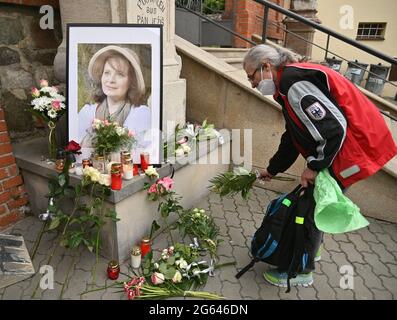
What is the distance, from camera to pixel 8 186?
276 cm

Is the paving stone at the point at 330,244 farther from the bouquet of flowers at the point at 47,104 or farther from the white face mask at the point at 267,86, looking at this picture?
the bouquet of flowers at the point at 47,104

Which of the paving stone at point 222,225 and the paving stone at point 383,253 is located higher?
the paving stone at point 222,225

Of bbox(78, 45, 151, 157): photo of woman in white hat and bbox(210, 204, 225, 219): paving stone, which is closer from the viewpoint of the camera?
bbox(78, 45, 151, 157): photo of woman in white hat

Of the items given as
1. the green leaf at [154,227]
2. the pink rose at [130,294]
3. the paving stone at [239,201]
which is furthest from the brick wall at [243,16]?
the pink rose at [130,294]

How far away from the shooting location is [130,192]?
93.3 inches

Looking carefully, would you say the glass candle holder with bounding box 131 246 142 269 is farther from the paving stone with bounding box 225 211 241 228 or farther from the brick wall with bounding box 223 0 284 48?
the brick wall with bounding box 223 0 284 48

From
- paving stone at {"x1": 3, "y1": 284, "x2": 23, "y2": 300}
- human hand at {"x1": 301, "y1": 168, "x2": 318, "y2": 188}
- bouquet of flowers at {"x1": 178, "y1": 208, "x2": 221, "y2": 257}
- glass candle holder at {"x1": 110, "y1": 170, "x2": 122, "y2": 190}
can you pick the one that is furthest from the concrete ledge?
human hand at {"x1": 301, "y1": 168, "x2": 318, "y2": 188}

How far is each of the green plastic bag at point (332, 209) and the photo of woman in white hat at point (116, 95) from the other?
1.45 m

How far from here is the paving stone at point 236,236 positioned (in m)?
2.80

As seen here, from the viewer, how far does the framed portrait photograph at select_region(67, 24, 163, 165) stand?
2498mm

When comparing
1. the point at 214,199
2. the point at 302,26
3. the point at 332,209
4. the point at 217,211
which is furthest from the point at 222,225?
the point at 302,26

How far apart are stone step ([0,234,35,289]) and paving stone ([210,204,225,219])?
167cm

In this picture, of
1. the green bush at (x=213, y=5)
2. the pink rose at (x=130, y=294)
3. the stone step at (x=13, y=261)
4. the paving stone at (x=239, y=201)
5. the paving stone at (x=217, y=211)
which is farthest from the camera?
the green bush at (x=213, y=5)
